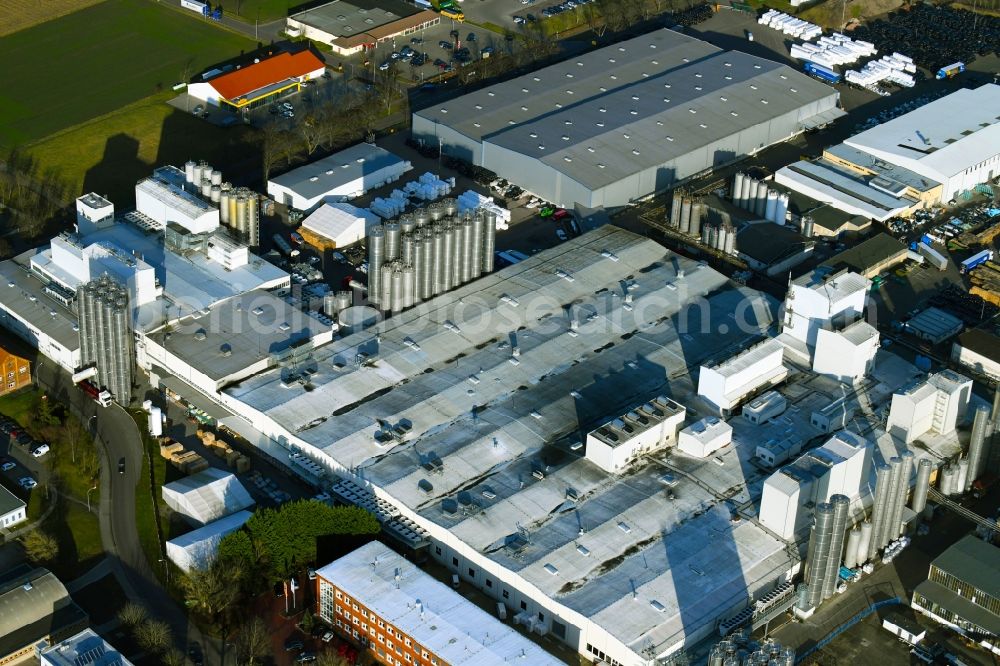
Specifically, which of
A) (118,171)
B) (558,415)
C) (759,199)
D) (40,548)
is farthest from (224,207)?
(759,199)

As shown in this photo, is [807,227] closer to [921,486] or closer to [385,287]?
[921,486]

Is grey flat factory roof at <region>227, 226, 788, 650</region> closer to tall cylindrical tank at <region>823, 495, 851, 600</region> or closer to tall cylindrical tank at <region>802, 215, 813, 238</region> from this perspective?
tall cylindrical tank at <region>823, 495, 851, 600</region>

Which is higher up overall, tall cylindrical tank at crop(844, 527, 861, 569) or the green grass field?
the green grass field

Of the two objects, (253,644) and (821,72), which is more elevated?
(821,72)

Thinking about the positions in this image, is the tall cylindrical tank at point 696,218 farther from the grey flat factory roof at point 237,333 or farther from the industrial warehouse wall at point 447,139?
the grey flat factory roof at point 237,333

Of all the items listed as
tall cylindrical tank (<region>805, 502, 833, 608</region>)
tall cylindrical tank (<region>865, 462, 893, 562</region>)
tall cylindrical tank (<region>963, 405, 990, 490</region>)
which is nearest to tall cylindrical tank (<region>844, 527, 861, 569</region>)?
tall cylindrical tank (<region>865, 462, 893, 562</region>)

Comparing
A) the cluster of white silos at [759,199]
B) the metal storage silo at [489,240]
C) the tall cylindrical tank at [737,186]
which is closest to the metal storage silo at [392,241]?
the metal storage silo at [489,240]

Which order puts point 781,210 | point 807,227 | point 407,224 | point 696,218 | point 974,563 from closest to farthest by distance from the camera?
point 974,563 < point 407,224 < point 696,218 < point 807,227 < point 781,210
